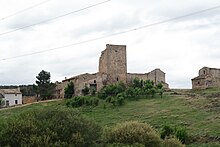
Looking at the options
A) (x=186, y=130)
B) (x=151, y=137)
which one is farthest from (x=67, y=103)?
(x=151, y=137)

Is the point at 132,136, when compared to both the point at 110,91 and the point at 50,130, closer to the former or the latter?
the point at 50,130

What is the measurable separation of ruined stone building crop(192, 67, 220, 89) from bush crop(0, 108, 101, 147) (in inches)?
1434

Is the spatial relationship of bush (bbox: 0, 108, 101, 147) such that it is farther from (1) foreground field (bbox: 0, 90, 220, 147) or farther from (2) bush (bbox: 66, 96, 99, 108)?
(2) bush (bbox: 66, 96, 99, 108)

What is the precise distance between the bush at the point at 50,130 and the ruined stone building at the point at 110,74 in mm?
39596

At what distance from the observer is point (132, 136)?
93.1ft

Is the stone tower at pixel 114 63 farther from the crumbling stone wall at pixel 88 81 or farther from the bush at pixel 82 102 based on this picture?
the bush at pixel 82 102

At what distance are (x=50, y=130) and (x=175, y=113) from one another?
19159mm

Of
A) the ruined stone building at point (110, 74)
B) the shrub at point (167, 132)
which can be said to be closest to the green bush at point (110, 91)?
the ruined stone building at point (110, 74)

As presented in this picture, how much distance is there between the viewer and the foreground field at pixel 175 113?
33.9 metres

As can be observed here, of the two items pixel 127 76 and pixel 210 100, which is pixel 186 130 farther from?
pixel 127 76

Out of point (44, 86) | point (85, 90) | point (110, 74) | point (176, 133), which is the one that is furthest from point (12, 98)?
point (176, 133)

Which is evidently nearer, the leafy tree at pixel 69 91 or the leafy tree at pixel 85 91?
the leafy tree at pixel 85 91

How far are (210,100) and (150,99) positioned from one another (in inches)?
365

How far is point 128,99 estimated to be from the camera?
5566cm
